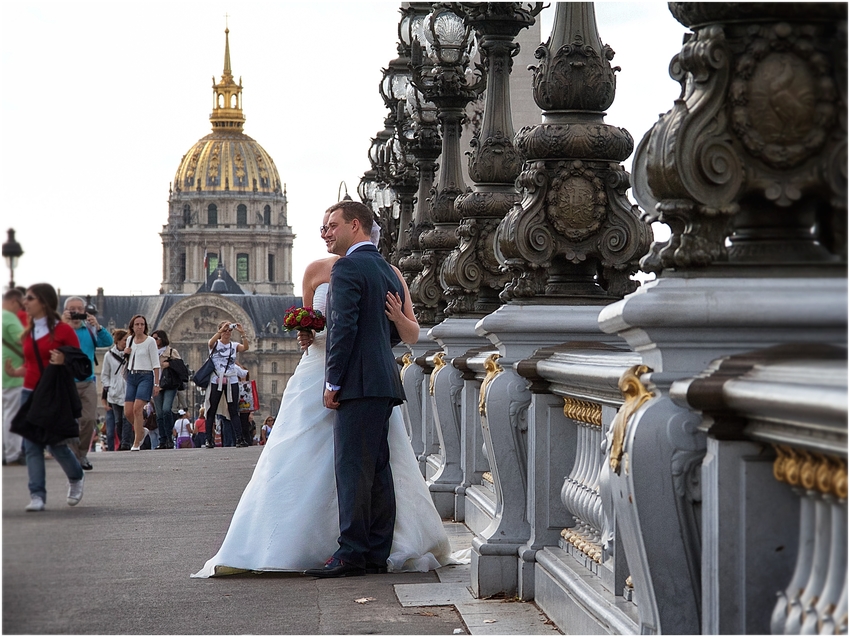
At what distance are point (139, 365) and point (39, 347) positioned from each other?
30.5ft

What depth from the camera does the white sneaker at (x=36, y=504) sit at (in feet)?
12.6

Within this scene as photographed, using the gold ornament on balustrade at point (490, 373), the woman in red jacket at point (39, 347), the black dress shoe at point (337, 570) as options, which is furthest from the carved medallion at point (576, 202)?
the woman in red jacket at point (39, 347)

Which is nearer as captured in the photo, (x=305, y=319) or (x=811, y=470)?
(x=811, y=470)

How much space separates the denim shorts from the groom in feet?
19.5

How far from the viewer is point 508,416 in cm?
695

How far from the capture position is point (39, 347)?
377cm

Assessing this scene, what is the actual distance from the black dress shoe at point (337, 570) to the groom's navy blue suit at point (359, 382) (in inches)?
1.0

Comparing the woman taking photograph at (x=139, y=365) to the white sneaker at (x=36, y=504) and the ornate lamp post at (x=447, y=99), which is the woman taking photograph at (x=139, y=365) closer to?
the ornate lamp post at (x=447, y=99)

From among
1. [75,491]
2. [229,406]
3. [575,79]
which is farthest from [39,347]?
[229,406]

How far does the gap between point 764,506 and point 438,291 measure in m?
9.52

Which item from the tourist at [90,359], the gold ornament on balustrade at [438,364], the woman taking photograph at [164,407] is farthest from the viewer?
the woman taking photograph at [164,407]

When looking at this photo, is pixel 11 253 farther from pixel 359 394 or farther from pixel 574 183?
pixel 359 394

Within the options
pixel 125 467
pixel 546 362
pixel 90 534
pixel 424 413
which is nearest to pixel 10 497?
pixel 90 534

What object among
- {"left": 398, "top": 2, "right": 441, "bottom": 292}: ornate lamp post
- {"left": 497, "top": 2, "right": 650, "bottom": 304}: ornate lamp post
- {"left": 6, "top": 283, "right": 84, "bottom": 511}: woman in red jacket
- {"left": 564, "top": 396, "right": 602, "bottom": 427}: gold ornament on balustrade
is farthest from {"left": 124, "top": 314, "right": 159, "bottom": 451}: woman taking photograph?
{"left": 6, "top": 283, "right": 84, "bottom": 511}: woman in red jacket
